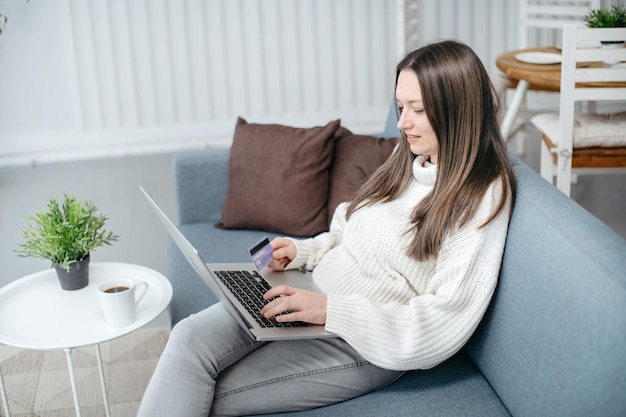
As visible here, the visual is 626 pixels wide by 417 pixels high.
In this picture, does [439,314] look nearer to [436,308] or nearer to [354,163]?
[436,308]

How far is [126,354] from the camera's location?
247 cm

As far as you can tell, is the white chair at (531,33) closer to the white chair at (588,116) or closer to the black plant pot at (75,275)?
the white chair at (588,116)

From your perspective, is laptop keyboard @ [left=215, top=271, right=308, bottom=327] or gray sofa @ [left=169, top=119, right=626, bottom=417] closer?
gray sofa @ [left=169, top=119, right=626, bottom=417]

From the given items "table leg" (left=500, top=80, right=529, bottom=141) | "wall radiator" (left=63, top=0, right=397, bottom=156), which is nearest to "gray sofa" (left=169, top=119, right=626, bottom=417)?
"table leg" (left=500, top=80, right=529, bottom=141)

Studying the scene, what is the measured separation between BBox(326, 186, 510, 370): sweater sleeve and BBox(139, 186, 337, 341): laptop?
67 millimetres

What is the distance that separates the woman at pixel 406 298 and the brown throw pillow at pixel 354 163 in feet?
2.31

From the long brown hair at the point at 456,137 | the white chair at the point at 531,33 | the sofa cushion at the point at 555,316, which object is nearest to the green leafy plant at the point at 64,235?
the long brown hair at the point at 456,137

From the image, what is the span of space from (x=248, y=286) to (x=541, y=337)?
2.23ft

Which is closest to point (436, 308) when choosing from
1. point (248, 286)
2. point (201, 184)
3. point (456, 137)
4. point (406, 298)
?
point (406, 298)

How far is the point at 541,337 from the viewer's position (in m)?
1.42

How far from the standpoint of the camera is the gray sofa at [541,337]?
124cm

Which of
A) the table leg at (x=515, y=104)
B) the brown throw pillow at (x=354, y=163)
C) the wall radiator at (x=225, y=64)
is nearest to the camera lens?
the brown throw pillow at (x=354, y=163)

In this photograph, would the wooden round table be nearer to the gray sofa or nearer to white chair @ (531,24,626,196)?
white chair @ (531,24,626,196)

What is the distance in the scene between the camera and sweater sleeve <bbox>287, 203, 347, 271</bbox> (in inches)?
77.8
